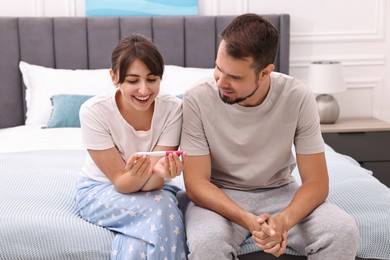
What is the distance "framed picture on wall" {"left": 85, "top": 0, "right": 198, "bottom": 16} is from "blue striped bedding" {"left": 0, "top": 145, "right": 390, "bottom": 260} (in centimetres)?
157

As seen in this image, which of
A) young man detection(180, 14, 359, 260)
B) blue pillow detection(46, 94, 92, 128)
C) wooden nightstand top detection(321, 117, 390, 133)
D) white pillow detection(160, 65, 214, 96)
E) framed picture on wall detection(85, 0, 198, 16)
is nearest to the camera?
young man detection(180, 14, 359, 260)

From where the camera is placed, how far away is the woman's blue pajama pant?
5.90 feet

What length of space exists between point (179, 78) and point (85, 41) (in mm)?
709

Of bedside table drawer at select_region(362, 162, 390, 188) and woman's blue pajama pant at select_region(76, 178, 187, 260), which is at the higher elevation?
woman's blue pajama pant at select_region(76, 178, 187, 260)

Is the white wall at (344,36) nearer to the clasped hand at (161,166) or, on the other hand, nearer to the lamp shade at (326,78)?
the lamp shade at (326,78)

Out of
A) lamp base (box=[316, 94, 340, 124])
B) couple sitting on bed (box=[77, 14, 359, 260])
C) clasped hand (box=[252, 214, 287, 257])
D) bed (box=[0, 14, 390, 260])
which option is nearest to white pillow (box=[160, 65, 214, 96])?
bed (box=[0, 14, 390, 260])

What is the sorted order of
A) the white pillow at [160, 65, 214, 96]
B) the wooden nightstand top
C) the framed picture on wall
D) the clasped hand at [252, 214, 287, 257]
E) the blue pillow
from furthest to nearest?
the framed picture on wall, the wooden nightstand top, the white pillow at [160, 65, 214, 96], the blue pillow, the clasped hand at [252, 214, 287, 257]

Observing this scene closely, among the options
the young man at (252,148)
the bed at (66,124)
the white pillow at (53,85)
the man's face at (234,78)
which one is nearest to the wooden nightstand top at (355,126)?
the bed at (66,124)

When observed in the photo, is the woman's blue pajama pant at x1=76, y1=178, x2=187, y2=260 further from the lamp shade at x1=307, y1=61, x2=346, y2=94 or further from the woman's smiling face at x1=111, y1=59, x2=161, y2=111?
the lamp shade at x1=307, y1=61, x2=346, y2=94

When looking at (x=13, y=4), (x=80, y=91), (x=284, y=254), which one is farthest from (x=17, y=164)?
(x=13, y=4)

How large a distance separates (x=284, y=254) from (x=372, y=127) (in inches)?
81.4

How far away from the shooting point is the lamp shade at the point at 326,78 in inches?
146

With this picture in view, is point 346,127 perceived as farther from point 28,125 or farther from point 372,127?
point 28,125

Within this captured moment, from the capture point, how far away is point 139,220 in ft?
6.11
